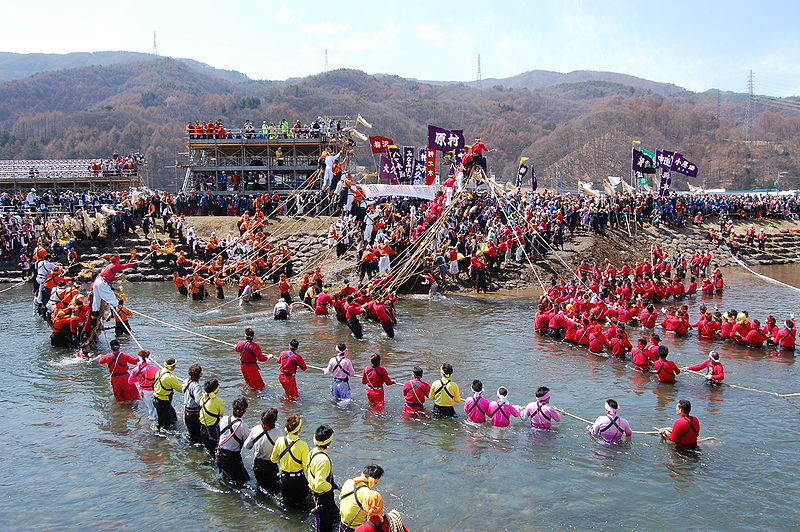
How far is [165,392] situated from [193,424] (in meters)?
0.90

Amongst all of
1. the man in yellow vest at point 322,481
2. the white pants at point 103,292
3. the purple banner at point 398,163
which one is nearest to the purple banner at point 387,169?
the purple banner at point 398,163

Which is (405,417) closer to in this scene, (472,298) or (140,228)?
(472,298)

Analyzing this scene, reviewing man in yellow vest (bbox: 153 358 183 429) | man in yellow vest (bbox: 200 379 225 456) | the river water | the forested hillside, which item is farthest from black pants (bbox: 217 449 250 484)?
the forested hillside

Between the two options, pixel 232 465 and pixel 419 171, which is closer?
pixel 232 465

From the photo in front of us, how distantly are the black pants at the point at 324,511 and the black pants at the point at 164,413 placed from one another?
4617 mm

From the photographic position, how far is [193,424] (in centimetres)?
1109

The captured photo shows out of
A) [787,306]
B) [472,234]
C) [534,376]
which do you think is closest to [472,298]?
[472,234]

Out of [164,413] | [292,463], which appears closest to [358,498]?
[292,463]

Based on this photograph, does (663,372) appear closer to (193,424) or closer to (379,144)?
(193,424)

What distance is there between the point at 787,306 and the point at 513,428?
1876 centimetres

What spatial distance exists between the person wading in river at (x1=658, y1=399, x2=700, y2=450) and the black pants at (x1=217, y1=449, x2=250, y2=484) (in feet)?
23.2

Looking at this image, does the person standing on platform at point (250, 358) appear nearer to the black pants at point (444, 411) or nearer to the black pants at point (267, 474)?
the black pants at point (444, 411)

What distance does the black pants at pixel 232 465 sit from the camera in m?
9.60

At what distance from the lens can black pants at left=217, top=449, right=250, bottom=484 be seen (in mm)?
9602
